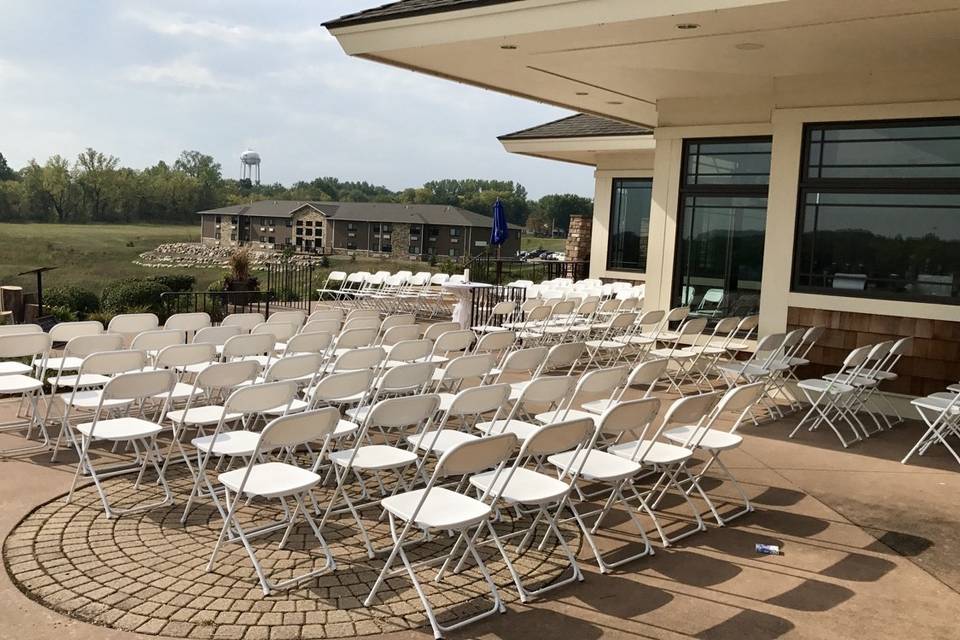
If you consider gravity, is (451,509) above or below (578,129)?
below

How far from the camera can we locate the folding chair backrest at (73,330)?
6.98 m

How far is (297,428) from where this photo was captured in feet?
13.7

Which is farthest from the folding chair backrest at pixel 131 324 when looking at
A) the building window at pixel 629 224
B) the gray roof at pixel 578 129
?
the building window at pixel 629 224

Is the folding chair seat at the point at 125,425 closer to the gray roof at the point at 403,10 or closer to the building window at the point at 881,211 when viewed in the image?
the gray roof at the point at 403,10

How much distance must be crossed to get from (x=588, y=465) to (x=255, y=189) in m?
140

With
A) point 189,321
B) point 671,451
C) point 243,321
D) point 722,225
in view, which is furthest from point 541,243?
point 671,451

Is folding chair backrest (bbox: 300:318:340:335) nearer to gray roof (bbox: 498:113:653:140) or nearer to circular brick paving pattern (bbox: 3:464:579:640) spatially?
circular brick paving pattern (bbox: 3:464:579:640)

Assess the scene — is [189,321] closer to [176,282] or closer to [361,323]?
[361,323]

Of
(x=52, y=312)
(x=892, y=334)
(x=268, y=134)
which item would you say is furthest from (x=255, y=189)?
(x=892, y=334)

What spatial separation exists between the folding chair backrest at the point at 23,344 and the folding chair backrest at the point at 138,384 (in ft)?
5.42

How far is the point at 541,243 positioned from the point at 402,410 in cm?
9646

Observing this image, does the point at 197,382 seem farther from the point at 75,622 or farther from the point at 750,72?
the point at 750,72

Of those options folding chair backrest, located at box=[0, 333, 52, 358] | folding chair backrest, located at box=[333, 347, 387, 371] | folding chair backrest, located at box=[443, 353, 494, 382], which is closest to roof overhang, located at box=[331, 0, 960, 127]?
folding chair backrest, located at box=[443, 353, 494, 382]

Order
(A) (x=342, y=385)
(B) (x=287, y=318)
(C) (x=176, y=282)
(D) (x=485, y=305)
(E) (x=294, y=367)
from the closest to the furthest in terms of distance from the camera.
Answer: (A) (x=342, y=385) → (E) (x=294, y=367) → (B) (x=287, y=318) → (D) (x=485, y=305) → (C) (x=176, y=282)
